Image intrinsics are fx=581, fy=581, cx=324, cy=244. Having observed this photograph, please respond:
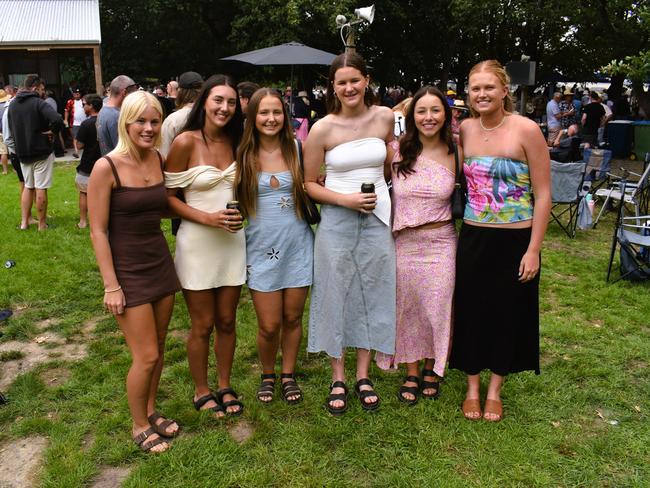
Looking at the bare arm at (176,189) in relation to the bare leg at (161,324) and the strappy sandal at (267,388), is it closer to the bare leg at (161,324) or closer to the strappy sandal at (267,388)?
the bare leg at (161,324)

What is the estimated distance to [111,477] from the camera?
2.86 meters

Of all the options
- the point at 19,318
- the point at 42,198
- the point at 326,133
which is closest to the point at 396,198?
the point at 326,133

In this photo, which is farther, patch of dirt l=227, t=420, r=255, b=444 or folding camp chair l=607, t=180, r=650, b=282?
folding camp chair l=607, t=180, r=650, b=282

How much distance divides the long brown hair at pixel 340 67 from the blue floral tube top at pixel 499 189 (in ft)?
2.43

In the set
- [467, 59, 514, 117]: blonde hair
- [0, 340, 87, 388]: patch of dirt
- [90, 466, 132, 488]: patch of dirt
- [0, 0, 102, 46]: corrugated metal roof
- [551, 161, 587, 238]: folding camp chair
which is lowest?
[90, 466, 132, 488]: patch of dirt

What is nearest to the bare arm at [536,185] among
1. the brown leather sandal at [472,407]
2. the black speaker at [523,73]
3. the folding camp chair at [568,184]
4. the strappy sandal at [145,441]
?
the brown leather sandal at [472,407]

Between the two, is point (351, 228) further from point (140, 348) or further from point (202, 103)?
point (140, 348)

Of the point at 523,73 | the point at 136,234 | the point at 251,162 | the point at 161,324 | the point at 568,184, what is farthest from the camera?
the point at 523,73

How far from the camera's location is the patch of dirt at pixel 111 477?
9.18 feet

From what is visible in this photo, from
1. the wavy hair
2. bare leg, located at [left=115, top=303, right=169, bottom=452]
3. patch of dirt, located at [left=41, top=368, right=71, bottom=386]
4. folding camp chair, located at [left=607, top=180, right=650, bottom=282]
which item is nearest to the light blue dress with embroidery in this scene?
the wavy hair

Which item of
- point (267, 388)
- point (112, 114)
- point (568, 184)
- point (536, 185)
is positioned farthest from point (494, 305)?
point (568, 184)

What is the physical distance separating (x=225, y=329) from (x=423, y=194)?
4.40 feet

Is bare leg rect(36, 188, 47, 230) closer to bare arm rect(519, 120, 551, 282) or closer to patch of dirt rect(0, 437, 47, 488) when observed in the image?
patch of dirt rect(0, 437, 47, 488)

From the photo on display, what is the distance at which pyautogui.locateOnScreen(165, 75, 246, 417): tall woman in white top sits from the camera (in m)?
2.97
